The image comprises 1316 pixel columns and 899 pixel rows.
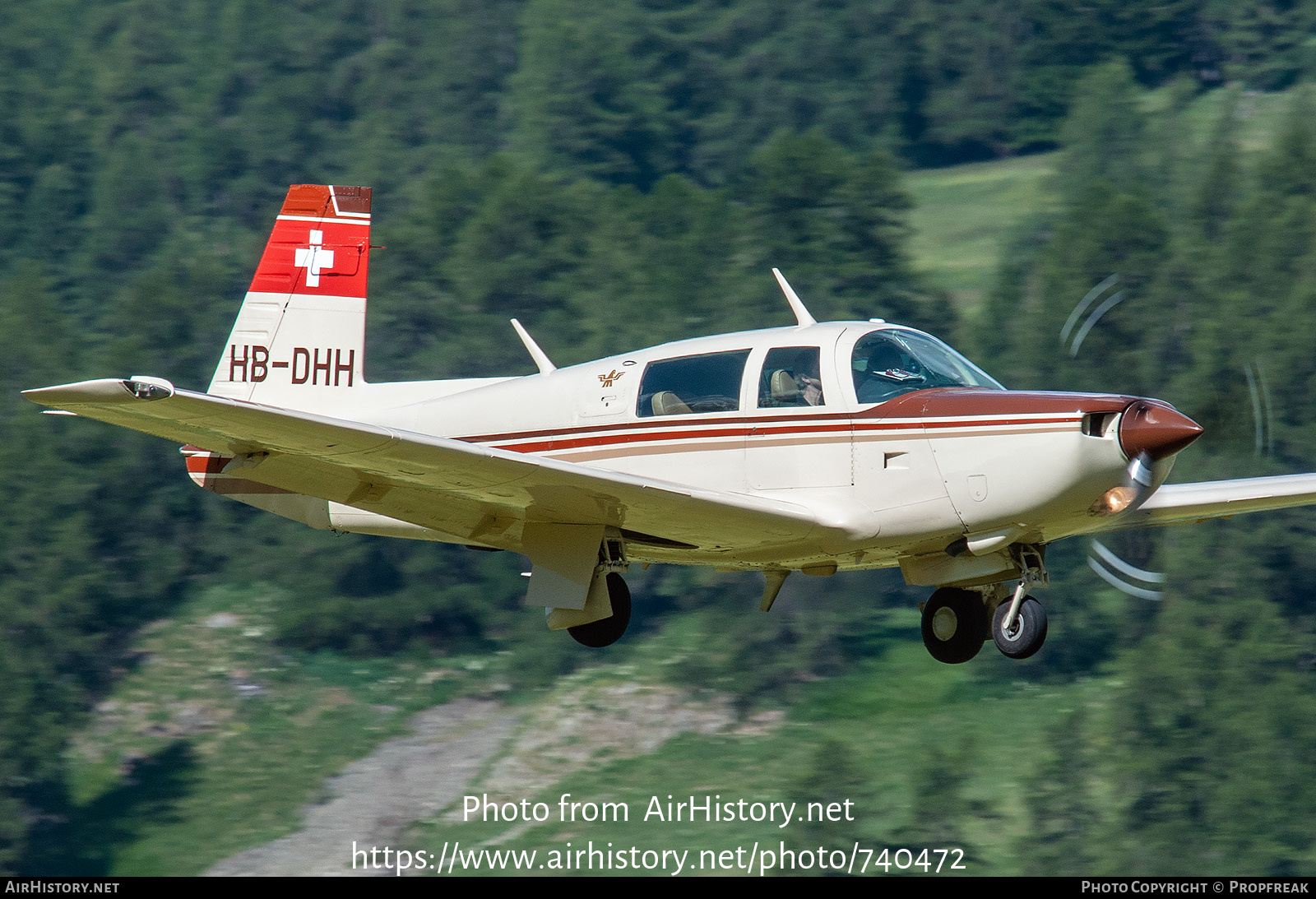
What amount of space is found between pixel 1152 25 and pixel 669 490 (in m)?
81.4

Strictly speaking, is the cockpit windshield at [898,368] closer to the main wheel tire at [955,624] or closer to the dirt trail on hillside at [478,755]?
the main wheel tire at [955,624]

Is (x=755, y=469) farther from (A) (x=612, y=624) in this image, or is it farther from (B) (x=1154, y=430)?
(B) (x=1154, y=430)

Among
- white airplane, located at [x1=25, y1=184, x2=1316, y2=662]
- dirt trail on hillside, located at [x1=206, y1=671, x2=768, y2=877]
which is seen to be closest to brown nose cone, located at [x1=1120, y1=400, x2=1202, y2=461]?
white airplane, located at [x1=25, y1=184, x2=1316, y2=662]

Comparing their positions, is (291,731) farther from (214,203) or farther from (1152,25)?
(1152,25)

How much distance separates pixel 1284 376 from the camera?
154 feet

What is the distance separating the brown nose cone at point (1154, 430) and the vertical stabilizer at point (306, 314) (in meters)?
6.91

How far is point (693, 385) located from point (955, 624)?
2649 millimetres

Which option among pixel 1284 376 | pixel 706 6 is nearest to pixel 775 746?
pixel 1284 376

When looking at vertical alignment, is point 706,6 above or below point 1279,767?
above

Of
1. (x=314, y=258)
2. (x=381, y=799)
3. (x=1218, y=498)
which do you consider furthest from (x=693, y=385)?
(x=381, y=799)

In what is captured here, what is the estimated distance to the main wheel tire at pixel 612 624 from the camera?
1262 centimetres

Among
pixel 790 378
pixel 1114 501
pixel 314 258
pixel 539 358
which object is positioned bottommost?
pixel 1114 501

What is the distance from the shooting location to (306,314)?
1457cm

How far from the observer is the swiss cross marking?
1472 cm
